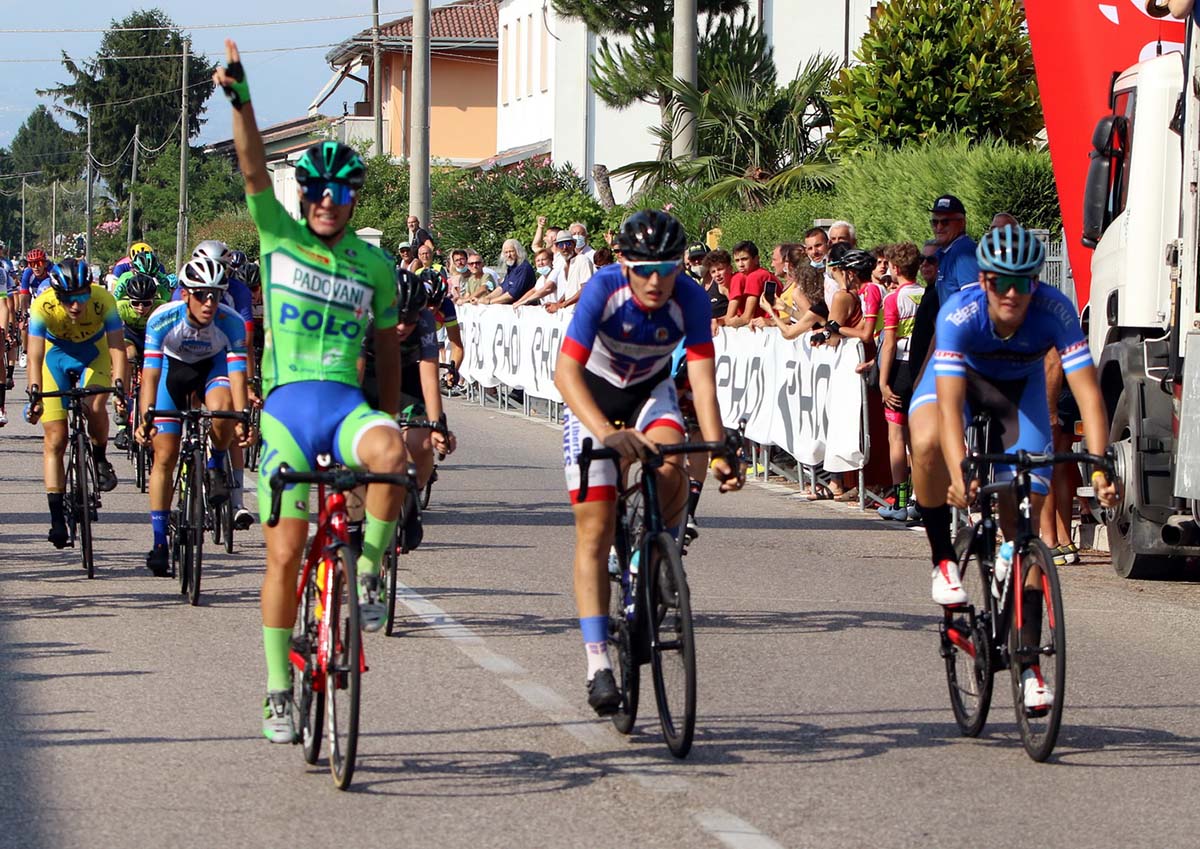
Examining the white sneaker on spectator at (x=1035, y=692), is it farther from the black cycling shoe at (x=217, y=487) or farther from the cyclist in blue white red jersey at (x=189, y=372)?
the black cycling shoe at (x=217, y=487)

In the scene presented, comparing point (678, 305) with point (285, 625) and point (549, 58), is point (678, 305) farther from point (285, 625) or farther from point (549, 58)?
point (549, 58)

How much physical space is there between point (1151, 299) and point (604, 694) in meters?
6.48

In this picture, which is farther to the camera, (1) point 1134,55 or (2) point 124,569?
(1) point 1134,55

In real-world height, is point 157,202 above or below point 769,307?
above

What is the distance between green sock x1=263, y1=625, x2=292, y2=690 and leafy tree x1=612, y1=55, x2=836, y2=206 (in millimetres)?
24651

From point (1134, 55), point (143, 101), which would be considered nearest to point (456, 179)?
point (1134, 55)

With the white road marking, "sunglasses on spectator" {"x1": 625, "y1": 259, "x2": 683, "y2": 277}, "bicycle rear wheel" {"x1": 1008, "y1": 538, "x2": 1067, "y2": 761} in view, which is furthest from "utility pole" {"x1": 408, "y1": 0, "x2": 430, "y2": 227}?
"bicycle rear wheel" {"x1": 1008, "y1": 538, "x2": 1067, "y2": 761}

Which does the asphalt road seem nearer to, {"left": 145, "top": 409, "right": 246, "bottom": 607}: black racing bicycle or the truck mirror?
{"left": 145, "top": 409, "right": 246, "bottom": 607}: black racing bicycle

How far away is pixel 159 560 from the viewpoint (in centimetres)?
1179

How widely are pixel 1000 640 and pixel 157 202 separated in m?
94.0

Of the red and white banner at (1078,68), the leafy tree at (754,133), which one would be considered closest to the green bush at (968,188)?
the leafy tree at (754,133)

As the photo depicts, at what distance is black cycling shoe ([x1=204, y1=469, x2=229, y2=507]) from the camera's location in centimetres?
1172

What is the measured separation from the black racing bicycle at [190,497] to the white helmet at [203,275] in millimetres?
707

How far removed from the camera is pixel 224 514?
505 inches
